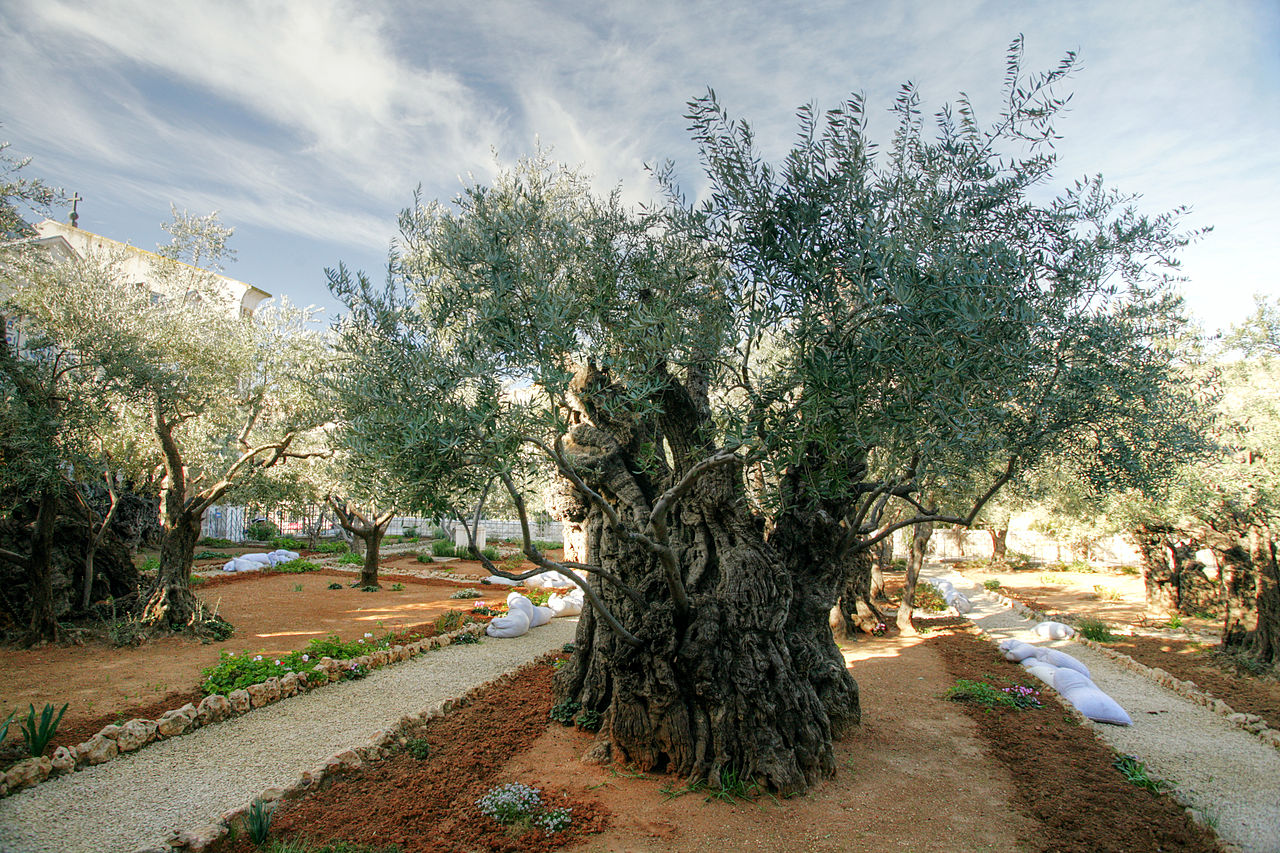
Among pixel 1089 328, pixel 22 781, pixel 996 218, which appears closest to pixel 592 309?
pixel 996 218

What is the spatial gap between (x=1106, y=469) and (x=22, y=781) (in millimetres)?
10181

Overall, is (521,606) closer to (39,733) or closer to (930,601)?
(39,733)

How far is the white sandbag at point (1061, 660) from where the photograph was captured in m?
9.84

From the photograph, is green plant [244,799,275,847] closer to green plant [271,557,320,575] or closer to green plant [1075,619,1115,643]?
green plant [1075,619,1115,643]

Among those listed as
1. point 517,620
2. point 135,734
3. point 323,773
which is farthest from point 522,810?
point 517,620

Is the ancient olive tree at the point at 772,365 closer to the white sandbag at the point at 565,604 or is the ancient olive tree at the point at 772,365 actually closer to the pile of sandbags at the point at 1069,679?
the pile of sandbags at the point at 1069,679

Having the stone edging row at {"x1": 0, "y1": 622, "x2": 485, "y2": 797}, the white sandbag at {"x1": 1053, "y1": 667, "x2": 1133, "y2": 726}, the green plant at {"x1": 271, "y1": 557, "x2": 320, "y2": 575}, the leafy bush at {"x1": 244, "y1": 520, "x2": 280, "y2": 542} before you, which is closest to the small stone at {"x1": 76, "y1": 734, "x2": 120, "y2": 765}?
the stone edging row at {"x1": 0, "y1": 622, "x2": 485, "y2": 797}

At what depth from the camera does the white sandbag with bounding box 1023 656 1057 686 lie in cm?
966

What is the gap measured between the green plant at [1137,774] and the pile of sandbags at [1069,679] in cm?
145

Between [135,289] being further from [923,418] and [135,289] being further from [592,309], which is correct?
[923,418]

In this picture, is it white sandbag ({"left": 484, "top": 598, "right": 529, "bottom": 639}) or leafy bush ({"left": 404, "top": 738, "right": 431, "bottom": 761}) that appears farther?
white sandbag ({"left": 484, "top": 598, "right": 529, "bottom": 639})

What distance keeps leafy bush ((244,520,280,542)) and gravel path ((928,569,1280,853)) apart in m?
30.4

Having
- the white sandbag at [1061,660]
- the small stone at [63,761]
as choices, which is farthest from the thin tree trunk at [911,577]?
the small stone at [63,761]

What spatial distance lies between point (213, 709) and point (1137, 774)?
32.7 feet
